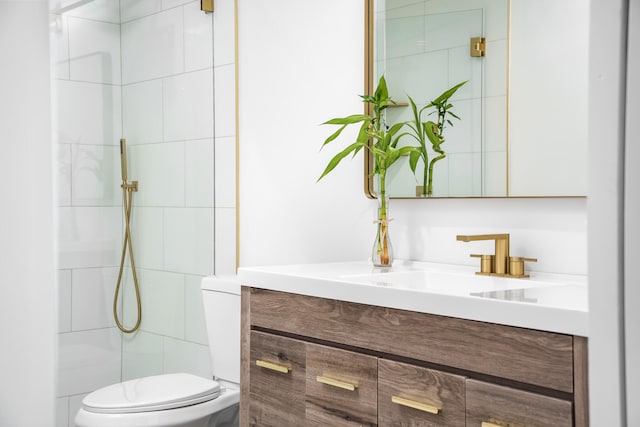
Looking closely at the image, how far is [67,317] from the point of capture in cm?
256

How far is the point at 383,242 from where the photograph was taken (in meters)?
1.99

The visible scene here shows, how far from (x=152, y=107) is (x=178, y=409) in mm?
1123

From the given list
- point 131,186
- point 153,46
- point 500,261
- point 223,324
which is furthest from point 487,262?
point 153,46

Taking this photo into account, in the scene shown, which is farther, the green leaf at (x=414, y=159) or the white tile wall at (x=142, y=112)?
the white tile wall at (x=142, y=112)

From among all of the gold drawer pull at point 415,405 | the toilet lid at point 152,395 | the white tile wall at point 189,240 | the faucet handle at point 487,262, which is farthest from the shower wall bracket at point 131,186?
the gold drawer pull at point 415,405

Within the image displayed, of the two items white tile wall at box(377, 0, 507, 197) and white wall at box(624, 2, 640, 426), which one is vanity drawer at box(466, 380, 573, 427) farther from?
white tile wall at box(377, 0, 507, 197)

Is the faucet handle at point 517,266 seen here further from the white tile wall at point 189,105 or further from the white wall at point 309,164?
the white tile wall at point 189,105

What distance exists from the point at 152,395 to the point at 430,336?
3.76ft

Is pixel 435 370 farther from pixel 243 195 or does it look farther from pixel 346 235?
pixel 243 195

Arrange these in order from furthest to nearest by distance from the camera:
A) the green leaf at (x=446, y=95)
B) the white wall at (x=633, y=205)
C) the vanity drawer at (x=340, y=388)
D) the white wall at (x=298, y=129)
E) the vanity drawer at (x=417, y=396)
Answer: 1. the white wall at (x=298, y=129)
2. the green leaf at (x=446, y=95)
3. the vanity drawer at (x=340, y=388)
4. the vanity drawer at (x=417, y=396)
5. the white wall at (x=633, y=205)

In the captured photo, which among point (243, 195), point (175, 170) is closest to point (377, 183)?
point (243, 195)

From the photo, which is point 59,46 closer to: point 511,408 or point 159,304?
point 159,304

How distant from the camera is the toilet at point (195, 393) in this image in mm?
2105

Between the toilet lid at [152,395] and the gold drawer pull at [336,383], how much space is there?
0.70 m
